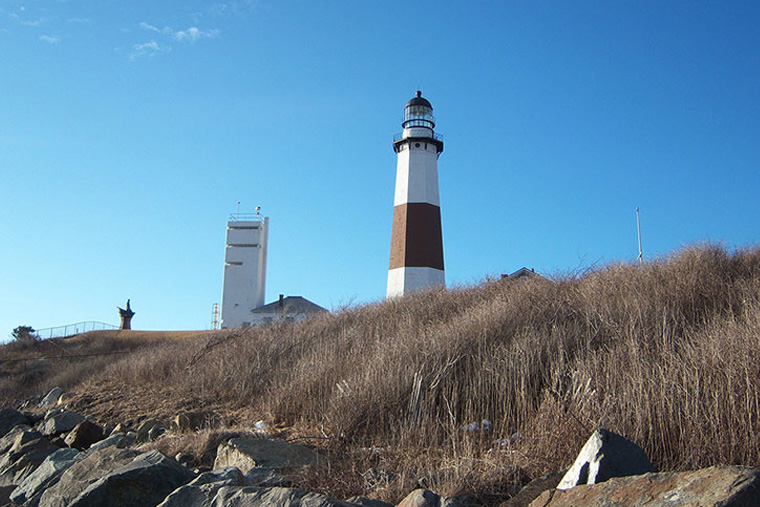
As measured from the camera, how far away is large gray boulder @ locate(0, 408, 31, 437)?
10.8 m

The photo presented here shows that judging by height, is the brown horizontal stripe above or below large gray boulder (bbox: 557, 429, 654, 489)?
above

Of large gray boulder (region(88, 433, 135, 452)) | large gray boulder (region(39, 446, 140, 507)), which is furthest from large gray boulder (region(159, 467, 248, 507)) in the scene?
large gray boulder (region(88, 433, 135, 452))

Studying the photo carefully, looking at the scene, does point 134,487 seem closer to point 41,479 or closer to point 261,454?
point 261,454

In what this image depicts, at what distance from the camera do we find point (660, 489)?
2963mm

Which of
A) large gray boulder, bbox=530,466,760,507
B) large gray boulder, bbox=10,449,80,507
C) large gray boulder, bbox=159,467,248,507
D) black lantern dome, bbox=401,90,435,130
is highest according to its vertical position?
black lantern dome, bbox=401,90,435,130

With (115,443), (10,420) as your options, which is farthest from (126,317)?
(115,443)

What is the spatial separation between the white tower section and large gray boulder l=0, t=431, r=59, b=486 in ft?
88.2

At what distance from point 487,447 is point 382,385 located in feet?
5.74

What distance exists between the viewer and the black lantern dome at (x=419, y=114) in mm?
27469

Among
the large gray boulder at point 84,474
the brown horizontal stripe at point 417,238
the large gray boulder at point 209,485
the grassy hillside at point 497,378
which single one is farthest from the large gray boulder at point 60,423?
the brown horizontal stripe at point 417,238

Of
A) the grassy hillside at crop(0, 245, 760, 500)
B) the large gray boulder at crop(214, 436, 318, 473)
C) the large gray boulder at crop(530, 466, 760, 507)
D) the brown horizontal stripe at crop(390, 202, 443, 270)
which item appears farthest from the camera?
the brown horizontal stripe at crop(390, 202, 443, 270)

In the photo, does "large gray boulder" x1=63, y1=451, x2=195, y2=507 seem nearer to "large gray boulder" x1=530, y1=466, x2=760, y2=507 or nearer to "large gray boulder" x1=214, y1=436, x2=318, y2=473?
"large gray boulder" x1=214, y1=436, x2=318, y2=473

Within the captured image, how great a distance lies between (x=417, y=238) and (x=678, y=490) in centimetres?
2198

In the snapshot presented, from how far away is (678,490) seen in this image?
289 cm
